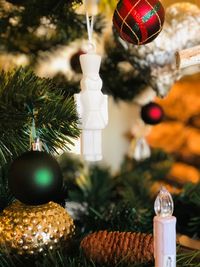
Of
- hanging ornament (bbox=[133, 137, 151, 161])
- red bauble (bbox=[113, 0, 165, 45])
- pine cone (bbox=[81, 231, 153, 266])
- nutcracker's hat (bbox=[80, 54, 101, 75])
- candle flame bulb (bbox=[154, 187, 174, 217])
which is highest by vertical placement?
red bauble (bbox=[113, 0, 165, 45])

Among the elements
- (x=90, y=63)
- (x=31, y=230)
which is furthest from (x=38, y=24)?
(x=31, y=230)

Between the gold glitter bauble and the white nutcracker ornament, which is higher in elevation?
the white nutcracker ornament

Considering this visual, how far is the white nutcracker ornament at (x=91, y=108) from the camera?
47 cm

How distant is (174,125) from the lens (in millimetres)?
1750

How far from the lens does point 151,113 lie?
0.79m

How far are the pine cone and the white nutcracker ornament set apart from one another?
3.1 inches

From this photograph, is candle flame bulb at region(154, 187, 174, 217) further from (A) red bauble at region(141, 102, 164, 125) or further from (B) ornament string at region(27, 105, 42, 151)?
(A) red bauble at region(141, 102, 164, 125)

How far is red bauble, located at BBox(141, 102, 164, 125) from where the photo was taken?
78 centimetres

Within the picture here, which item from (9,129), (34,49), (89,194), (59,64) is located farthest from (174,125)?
(9,129)

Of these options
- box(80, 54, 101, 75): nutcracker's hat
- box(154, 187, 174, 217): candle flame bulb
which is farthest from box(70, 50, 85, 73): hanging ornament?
box(154, 187, 174, 217): candle flame bulb

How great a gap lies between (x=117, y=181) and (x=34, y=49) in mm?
298

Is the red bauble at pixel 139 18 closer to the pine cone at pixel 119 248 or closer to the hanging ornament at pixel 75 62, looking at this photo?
the pine cone at pixel 119 248

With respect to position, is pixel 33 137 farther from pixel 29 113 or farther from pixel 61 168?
pixel 61 168

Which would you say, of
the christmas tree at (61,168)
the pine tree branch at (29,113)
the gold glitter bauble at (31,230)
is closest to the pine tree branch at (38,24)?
the christmas tree at (61,168)
